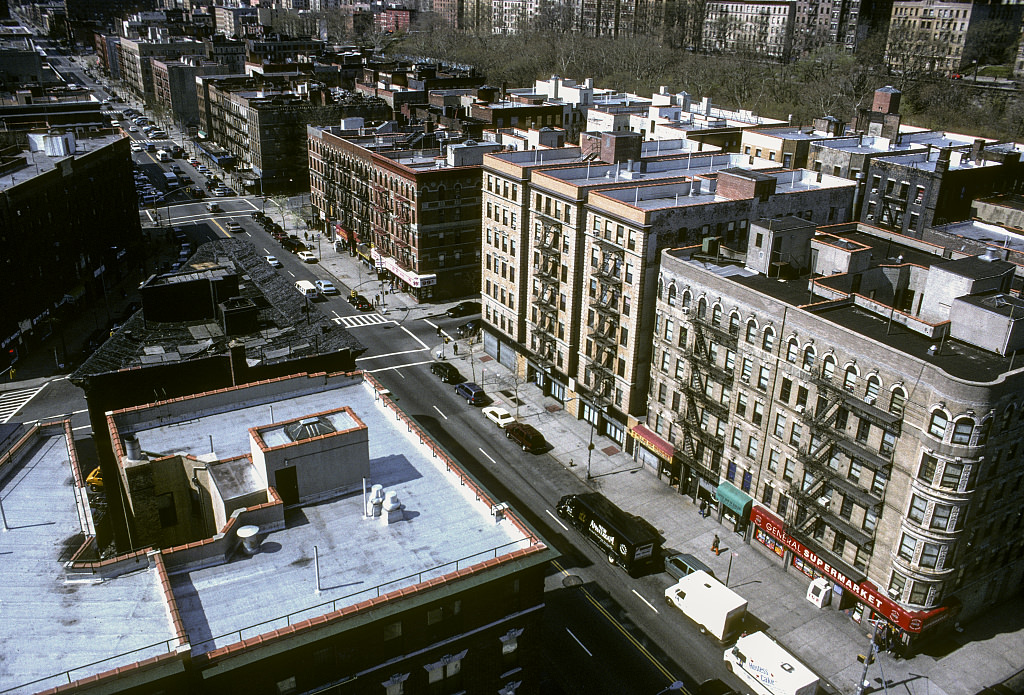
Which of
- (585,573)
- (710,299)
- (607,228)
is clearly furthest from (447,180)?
(585,573)

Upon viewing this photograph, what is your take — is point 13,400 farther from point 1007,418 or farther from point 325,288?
point 1007,418

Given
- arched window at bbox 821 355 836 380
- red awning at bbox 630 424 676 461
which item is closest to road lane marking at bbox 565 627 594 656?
red awning at bbox 630 424 676 461

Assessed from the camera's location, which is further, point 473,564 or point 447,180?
point 447,180

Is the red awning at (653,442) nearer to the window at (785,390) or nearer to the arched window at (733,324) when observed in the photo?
the arched window at (733,324)

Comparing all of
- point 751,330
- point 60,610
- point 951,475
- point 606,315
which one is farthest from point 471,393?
point 60,610

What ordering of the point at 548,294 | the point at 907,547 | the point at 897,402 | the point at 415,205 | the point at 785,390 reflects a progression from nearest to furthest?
the point at 897,402 → the point at 907,547 → the point at 785,390 → the point at 548,294 → the point at 415,205

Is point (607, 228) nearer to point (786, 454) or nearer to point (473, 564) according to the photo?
point (786, 454)
